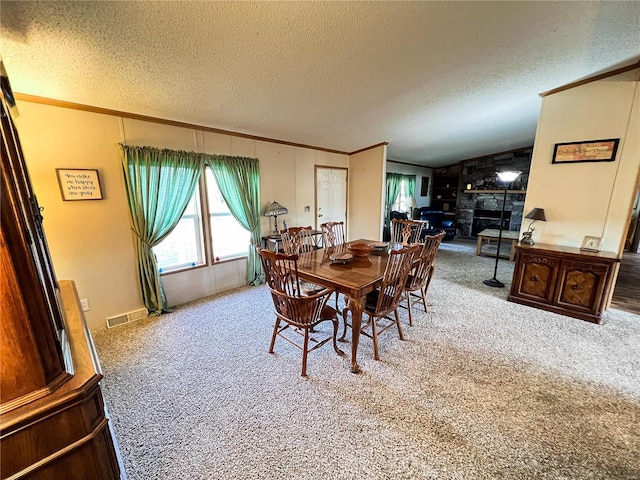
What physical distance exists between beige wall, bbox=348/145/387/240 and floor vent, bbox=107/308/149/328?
4.14 metres

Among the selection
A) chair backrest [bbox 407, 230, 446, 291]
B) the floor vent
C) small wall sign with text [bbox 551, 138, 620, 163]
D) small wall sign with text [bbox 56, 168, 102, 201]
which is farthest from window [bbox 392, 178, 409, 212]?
small wall sign with text [bbox 56, 168, 102, 201]

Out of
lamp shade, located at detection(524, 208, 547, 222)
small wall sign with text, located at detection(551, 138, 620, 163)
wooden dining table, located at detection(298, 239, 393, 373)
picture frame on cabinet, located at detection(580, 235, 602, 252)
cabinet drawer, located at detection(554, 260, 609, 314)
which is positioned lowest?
cabinet drawer, located at detection(554, 260, 609, 314)

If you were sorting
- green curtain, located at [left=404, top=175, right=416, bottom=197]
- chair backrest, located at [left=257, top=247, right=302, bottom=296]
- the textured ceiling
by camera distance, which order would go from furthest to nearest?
→ 1. green curtain, located at [left=404, top=175, right=416, bottom=197]
2. chair backrest, located at [left=257, top=247, right=302, bottom=296]
3. the textured ceiling

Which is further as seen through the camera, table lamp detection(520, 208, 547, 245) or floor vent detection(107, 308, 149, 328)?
table lamp detection(520, 208, 547, 245)

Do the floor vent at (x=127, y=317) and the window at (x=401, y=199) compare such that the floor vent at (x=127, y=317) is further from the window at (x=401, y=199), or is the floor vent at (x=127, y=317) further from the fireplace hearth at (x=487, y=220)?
the fireplace hearth at (x=487, y=220)

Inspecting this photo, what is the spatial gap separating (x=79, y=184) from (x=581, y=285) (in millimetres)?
5455

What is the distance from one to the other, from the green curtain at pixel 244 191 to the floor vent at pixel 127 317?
1414 mm

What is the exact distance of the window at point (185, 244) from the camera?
3.19m

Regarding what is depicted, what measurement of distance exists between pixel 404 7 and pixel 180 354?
3.28m

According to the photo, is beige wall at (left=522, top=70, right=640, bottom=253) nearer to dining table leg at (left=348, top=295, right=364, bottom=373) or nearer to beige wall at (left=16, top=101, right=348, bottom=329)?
dining table leg at (left=348, top=295, right=364, bottom=373)

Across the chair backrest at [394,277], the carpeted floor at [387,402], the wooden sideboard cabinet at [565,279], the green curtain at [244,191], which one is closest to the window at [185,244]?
the green curtain at [244,191]

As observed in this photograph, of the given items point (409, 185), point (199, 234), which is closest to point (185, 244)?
point (199, 234)

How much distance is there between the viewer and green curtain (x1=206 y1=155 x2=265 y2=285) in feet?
11.2

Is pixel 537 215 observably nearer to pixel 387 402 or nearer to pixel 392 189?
pixel 387 402
